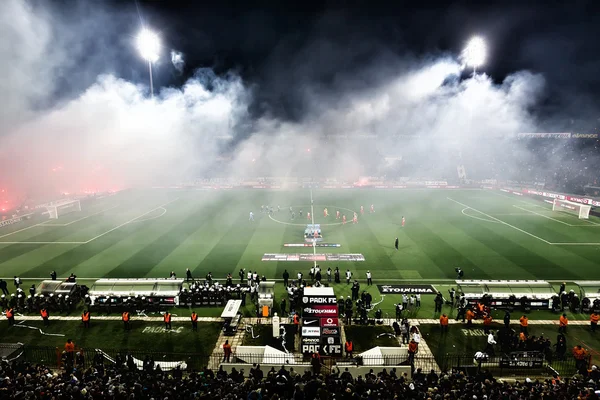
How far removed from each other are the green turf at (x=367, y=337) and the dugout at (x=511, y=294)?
6.03 meters

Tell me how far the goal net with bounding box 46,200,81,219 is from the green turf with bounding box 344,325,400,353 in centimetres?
4129

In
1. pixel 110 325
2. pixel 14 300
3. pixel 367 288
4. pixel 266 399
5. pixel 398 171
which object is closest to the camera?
pixel 266 399

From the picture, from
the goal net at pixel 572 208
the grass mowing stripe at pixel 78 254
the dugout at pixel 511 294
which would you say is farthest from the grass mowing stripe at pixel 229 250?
the goal net at pixel 572 208

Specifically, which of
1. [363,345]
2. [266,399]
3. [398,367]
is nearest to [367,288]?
[363,345]

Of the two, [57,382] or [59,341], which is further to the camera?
[59,341]

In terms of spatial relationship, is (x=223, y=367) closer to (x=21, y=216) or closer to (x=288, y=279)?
(x=288, y=279)

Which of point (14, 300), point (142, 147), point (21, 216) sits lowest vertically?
point (14, 300)

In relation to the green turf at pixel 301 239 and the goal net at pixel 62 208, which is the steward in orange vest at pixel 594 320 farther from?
the goal net at pixel 62 208

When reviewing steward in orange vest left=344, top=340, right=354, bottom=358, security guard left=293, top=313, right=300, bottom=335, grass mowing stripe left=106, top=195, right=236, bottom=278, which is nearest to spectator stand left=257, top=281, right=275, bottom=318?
security guard left=293, top=313, right=300, bottom=335

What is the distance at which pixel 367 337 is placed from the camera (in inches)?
733

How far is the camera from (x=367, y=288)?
24.7 m

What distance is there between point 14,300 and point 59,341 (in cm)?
597

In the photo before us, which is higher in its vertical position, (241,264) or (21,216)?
(21,216)

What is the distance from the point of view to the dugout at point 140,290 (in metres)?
21.9
